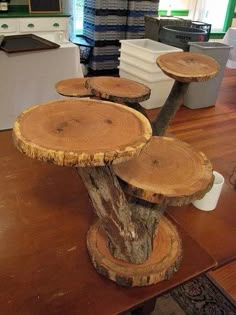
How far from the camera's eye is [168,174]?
0.90 metres

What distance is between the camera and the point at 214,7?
A: 16.7 feet

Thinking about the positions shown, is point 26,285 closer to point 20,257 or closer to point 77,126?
point 20,257

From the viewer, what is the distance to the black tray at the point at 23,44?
2131 mm

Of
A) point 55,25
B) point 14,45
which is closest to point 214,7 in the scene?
point 55,25

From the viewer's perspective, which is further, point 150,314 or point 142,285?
point 150,314

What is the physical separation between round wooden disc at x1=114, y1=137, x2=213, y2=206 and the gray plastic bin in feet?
6.85

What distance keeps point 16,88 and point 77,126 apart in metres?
1.69

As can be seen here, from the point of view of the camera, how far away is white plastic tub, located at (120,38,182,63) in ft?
9.03

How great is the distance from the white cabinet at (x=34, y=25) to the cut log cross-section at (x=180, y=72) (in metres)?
2.19

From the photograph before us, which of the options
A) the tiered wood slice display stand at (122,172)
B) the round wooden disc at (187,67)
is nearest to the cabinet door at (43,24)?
the round wooden disc at (187,67)

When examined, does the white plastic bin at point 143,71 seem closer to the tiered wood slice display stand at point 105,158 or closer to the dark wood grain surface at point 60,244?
the dark wood grain surface at point 60,244

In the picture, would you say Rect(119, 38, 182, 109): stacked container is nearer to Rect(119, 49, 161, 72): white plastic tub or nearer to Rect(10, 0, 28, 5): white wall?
Rect(119, 49, 161, 72): white plastic tub

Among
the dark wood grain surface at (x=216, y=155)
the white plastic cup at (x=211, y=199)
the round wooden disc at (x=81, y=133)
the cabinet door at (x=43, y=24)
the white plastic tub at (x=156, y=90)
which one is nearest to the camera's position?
the round wooden disc at (x=81, y=133)

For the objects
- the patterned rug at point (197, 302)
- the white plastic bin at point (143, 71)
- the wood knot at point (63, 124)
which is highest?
the wood knot at point (63, 124)
